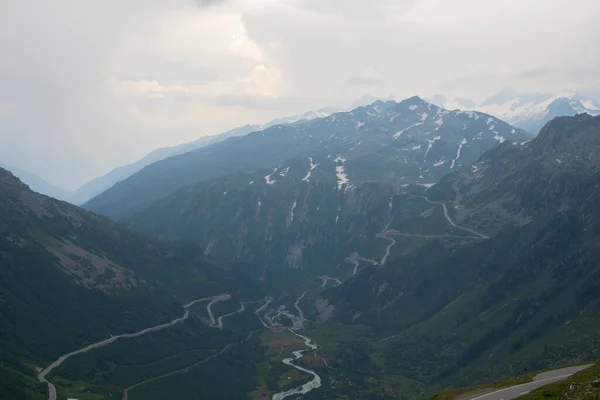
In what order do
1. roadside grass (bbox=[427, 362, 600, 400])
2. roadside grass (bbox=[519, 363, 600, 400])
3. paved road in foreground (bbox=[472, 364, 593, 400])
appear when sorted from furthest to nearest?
1. paved road in foreground (bbox=[472, 364, 593, 400])
2. roadside grass (bbox=[427, 362, 600, 400])
3. roadside grass (bbox=[519, 363, 600, 400])

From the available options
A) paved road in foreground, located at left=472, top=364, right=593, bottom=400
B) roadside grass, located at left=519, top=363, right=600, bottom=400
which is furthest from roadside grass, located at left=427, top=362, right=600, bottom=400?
paved road in foreground, located at left=472, top=364, right=593, bottom=400

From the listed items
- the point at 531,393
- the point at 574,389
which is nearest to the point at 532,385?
the point at 531,393

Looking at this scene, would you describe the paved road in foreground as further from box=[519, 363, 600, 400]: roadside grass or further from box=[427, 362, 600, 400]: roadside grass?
box=[519, 363, 600, 400]: roadside grass

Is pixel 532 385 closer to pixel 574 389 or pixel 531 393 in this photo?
pixel 531 393

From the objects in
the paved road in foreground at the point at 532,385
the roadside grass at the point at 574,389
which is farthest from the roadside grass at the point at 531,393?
the paved road in foreground at the point at 532,385

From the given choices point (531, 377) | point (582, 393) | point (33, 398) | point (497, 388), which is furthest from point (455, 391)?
point (33, 398)

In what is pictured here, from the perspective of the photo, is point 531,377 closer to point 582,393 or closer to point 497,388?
point 497,388

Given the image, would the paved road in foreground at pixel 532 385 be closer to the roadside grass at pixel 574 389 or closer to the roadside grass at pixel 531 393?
the roadside grass at pixel 531 393

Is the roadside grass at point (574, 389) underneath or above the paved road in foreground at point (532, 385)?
above
